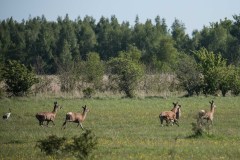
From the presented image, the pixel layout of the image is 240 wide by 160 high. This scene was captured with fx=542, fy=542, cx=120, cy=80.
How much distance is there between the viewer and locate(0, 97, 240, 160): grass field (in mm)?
18453

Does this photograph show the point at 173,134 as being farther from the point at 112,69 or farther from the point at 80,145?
the point at 112,69

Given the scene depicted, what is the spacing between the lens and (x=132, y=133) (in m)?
24.5

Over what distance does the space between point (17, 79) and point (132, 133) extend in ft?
96.9

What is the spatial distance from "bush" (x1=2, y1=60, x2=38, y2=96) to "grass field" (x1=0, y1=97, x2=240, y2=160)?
1026cm

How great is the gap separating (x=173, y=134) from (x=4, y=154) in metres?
8.36

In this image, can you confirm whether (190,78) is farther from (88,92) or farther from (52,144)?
(52,144)

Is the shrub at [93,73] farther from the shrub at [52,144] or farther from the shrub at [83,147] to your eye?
the shrub at [83,147]

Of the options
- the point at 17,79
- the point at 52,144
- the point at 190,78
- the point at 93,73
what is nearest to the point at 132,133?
the point at 52,144

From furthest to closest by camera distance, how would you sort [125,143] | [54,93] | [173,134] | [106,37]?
[106,37] < [54,93] < [173,134] < [125,143]

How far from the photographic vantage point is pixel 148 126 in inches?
1096

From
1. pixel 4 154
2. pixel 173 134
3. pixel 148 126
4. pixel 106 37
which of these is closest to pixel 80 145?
pixel 4 154

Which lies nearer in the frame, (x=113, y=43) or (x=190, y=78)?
(x=190, y=78)

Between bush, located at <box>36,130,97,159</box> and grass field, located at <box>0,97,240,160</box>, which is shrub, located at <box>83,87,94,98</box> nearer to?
grass field, located at <box>0,97,240,160</box>

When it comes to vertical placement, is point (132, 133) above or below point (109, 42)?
below
